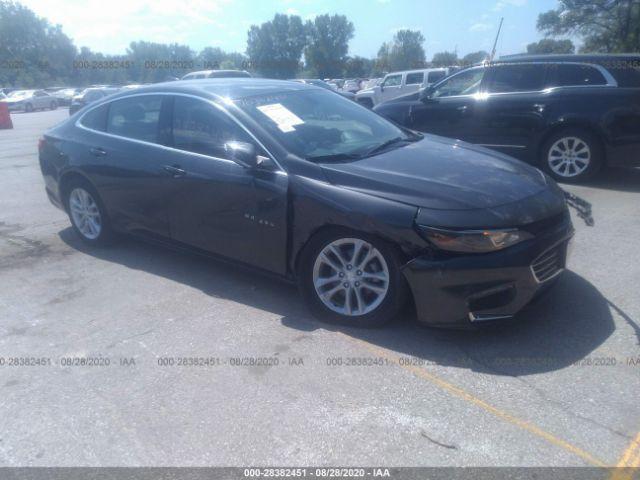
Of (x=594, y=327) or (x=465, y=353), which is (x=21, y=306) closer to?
(x=465, y=353)

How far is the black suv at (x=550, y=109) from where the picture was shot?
7.43 meters

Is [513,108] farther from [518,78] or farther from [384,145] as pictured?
[384,145]

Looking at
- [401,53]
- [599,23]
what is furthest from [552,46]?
[401,53]

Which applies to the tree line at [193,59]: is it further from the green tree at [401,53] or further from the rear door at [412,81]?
the rear door at [412,81]

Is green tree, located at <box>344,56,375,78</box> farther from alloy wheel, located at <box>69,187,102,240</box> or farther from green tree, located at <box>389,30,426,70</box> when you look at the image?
alloy wheel, located at <box>69,187,102,240</box>

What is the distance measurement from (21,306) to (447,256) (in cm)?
323

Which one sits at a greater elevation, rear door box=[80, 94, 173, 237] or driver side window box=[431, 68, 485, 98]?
driver side window box=[431, 68, 485, 98]

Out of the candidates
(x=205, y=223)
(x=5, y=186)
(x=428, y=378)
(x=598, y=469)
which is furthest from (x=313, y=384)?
(x=5, y=186)

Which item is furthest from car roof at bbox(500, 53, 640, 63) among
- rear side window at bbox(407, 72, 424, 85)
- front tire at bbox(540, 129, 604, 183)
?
rear side window at bbox(407, 72, 424, 85)

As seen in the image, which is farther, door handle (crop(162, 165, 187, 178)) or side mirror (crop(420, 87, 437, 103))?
side mirror (crop(420, 87, 437, 103))

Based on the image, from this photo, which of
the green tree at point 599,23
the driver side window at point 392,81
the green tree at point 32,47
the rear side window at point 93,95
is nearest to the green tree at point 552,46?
the green tree at point 599,23

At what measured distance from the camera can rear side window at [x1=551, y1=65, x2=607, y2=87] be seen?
7.73 m

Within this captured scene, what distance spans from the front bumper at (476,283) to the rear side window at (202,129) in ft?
5.55

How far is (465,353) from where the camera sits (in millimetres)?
3564
